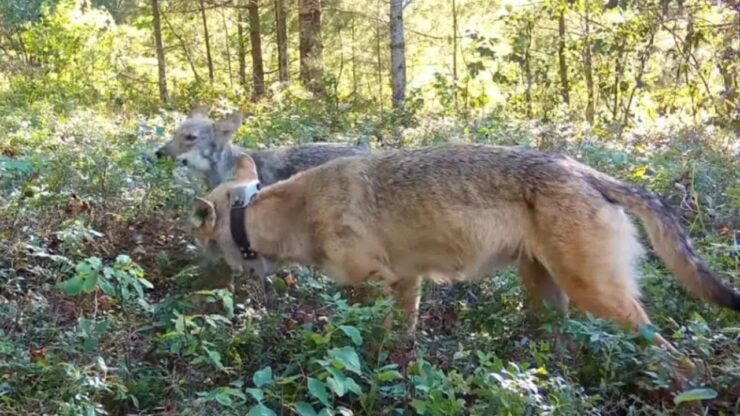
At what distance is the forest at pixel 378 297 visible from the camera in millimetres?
4414

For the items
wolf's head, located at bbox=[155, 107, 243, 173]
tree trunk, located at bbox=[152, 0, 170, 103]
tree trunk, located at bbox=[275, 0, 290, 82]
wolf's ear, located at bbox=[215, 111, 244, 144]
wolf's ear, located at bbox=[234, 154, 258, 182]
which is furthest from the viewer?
tree trunk, located at bbox=[152, 0, 170, 103]

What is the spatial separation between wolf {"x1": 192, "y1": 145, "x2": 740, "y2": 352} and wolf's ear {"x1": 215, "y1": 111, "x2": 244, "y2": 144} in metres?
3.43

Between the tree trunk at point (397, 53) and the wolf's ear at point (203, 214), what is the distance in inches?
404

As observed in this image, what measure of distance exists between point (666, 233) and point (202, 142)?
20.5ft

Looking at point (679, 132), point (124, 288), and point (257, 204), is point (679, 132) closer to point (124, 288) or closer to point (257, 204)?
point (257, 204)

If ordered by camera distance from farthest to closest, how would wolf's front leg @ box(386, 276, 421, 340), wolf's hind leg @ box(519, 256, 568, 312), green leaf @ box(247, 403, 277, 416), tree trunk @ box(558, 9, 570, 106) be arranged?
1. tree trunk @ box(558, 9, 570, 106)
2. wolf's front leg @ box(386, 276, 421, 340)
3. wolf's hind leg @ box(519, 256, 568, 312)
4. green leaf @ box(247, 403, 277, 416)

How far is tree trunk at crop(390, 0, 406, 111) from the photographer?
1666 cm

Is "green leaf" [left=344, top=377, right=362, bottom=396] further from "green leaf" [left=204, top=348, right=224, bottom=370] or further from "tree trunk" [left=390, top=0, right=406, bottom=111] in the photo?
"tree trunk" [left=390, top=0, right=406, bottom=111]

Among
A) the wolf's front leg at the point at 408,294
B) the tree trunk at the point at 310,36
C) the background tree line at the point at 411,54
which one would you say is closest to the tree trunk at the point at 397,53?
the background tree line at the point at 411,54

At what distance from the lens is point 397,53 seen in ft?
55.9

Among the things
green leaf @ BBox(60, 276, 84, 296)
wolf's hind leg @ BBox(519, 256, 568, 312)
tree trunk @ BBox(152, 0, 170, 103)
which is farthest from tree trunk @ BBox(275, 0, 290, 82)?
green leaf @ BBox(60, 276, 84, 296)

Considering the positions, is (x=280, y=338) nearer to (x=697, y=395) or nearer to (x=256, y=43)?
(x=697, y=395)

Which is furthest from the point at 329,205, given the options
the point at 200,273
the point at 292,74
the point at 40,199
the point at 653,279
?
the point at 292,74

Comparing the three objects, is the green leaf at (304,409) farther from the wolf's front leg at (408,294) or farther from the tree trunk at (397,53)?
the tree trunk at (397,53)
